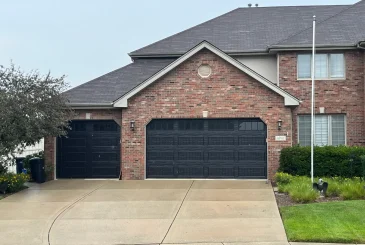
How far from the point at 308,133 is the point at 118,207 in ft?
32.6

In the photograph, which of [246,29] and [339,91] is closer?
[339,91]

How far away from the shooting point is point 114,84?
Result: 2058 cm

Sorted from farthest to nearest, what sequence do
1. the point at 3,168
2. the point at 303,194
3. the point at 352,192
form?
the point at 3,168 < the point at 352,192 < the point at 303,194

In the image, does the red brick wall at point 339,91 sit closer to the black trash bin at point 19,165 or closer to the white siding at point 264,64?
the white siding at point 264,64

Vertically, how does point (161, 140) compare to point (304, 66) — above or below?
below

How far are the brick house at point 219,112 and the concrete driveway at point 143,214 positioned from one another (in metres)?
1.68

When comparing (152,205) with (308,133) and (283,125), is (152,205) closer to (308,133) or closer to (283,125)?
(283,125)

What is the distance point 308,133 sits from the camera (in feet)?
63.0

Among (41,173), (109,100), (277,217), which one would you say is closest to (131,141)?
(109,100)

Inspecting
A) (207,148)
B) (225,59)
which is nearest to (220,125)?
(207,148)

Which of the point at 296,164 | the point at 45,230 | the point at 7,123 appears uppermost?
the point at 7,123

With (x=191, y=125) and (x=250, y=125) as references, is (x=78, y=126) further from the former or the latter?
(x=250, y=125)

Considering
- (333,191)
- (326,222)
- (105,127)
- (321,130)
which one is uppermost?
(105,127)

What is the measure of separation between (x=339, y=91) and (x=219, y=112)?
17.2ft
